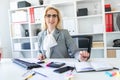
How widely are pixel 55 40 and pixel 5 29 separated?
2.36 metres

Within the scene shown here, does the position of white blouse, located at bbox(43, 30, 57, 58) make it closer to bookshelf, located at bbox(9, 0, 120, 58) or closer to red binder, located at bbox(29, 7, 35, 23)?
bookshelf, located at bbox(9, 0, 120, 58)

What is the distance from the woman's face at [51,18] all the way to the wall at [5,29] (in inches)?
85.6

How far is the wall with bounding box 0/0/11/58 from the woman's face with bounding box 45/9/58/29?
217 centimetres

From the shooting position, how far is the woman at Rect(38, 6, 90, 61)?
1922 mm

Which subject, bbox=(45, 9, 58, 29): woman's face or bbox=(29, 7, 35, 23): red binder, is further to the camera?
bbox=(29, 7, 35, 23): red binder

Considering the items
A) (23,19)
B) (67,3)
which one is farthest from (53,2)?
(23,19)

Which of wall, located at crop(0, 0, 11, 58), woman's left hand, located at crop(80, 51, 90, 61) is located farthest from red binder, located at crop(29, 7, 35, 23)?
woman's left hand, located at crop(80, 51, 90, 61)

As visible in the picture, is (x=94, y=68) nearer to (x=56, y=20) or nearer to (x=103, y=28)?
(x=56, y=20)

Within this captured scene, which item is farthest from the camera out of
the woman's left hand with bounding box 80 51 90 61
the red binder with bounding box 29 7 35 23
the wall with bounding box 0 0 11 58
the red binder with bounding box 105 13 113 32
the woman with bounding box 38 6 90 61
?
the wall with bounding box 0 0 11 58

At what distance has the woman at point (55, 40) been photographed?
192cm

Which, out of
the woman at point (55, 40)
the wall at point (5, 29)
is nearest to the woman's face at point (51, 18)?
the woman at point (55, 40)

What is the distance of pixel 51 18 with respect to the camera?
2.04 m

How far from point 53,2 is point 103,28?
1.14 metres

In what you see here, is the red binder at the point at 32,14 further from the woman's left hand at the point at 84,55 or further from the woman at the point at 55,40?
the woman's left hand at the point at 84,55
